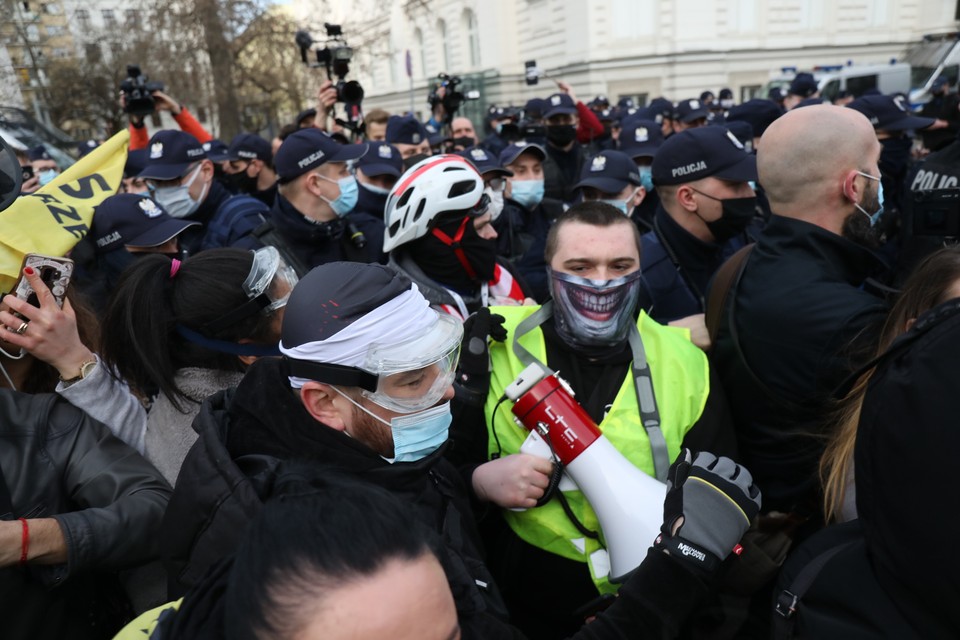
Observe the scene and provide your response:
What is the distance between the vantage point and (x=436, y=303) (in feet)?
9.96

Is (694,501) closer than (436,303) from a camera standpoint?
Yes

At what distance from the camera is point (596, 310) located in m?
2.38

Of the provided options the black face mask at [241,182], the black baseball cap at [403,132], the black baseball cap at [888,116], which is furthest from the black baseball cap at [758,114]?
the black face mask at [241,182]

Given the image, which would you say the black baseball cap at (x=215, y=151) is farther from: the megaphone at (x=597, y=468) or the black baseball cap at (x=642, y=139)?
the megaphone at (x=597, y=468)

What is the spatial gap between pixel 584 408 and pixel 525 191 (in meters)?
4.03

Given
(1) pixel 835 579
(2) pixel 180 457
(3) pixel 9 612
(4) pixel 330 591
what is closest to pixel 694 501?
(1) pixel 835 579

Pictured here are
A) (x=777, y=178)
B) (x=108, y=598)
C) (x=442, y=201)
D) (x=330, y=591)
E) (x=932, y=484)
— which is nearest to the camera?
(x=330, y=591)

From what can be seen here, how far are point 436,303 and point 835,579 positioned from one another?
201 centimetres

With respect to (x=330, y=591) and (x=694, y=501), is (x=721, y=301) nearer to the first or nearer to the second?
(x=694, y=501)

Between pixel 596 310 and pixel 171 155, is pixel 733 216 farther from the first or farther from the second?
pixel 171 155

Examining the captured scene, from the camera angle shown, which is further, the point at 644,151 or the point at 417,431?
the point at 644,151

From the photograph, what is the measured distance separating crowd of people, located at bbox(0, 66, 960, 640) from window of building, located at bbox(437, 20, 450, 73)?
37.6 metres

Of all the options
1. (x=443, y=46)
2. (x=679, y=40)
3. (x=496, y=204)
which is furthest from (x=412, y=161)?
(x=443, y=46)

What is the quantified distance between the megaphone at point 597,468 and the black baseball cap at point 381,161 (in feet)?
14.4
